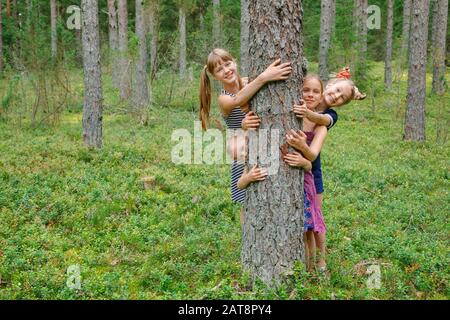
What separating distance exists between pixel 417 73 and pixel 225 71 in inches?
363

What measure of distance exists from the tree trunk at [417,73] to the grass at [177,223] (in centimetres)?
64

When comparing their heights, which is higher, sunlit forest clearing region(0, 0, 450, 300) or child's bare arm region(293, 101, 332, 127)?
child's bare arm region(293, 101, 332, 127)

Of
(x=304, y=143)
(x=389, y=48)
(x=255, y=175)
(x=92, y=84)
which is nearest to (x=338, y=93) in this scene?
(x=304, y=143)

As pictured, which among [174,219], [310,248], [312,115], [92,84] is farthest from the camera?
[92,84]

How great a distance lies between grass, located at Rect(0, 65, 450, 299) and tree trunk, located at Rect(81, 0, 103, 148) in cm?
41

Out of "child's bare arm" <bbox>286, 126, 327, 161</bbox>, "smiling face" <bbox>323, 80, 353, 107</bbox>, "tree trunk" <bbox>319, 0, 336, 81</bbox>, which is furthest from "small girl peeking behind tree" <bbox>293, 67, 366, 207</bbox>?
"tree trunk" <bbox>319, 0, 336, 81</bbox>

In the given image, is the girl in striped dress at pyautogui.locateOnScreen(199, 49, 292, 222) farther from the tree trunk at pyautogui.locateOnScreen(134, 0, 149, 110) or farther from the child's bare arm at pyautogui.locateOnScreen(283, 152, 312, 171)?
the tree trunk at pyautogui.locateOnScreen(134, 0, 149, 110)

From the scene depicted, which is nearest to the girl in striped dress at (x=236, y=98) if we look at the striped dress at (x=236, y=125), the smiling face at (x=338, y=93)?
the striped dress at (x=236, y=125)

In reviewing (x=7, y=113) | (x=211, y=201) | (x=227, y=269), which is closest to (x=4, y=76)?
(x=7, y=113)

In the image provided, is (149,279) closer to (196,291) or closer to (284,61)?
(196,291)

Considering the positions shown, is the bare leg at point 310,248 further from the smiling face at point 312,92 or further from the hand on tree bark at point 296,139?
→ the smiling face at point 312,92

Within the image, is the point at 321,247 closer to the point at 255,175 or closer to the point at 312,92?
the point at 255,175

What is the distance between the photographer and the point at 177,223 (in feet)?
20.2

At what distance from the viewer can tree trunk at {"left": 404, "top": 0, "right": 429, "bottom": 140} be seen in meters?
11.8
